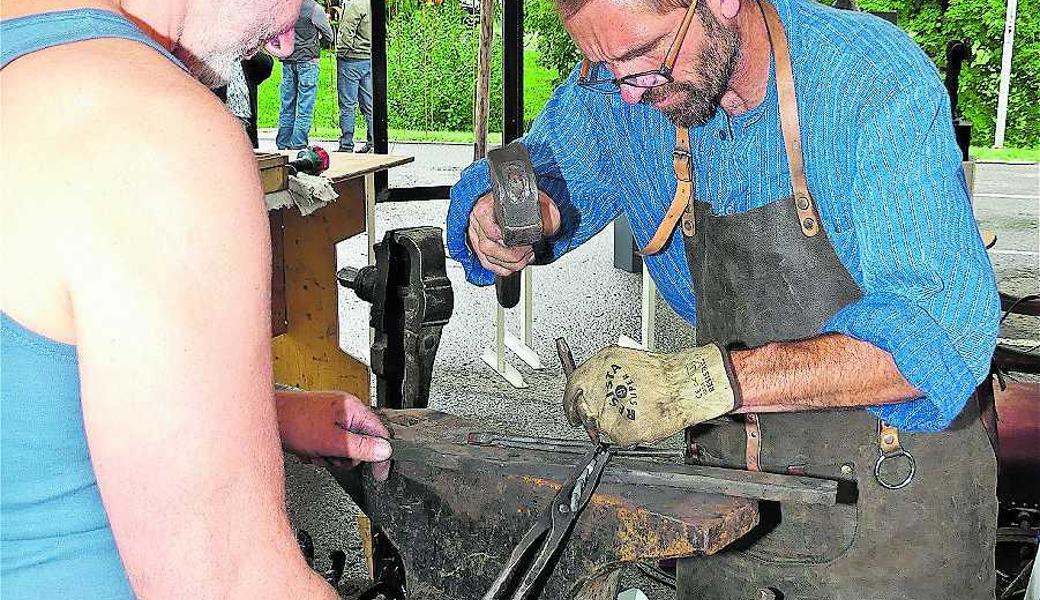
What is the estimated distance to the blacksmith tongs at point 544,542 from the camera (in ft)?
4.04

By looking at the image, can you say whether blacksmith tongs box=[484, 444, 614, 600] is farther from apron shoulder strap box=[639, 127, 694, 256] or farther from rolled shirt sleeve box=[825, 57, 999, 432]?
apron shoulder strap box=[639, 127, 694, 256]

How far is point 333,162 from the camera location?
4.22 metres

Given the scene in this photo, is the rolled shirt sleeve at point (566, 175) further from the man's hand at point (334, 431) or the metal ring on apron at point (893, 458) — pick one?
the metal ring on apron at point (893, 458)

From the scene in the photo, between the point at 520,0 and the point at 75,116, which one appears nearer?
the point at 75,116

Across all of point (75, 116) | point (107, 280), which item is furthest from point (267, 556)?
point (75, 116)

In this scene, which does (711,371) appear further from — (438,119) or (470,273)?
(438,119)

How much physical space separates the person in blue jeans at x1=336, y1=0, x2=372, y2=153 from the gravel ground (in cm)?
93

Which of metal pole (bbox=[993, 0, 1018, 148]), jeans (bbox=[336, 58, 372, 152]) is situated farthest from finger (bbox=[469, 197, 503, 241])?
metal pole (bbox=[993, 0, 1018, 148])

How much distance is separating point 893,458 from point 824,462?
105mm

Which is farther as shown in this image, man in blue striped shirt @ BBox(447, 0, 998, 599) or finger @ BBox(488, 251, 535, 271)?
finger @ BBox(488, 251, 535, 271)

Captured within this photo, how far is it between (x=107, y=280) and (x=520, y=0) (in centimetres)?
597

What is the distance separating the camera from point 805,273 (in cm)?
156

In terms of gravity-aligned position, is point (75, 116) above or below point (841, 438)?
above

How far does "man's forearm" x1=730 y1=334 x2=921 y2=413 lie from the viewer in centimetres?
136
